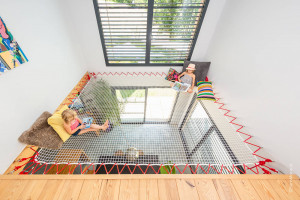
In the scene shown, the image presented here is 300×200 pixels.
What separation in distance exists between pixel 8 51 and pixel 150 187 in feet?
6.45

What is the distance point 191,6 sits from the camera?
2129mm

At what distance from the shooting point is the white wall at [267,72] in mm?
1167

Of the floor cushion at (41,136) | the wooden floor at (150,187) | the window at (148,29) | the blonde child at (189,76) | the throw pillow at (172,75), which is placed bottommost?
the wooden floor at (150,187)

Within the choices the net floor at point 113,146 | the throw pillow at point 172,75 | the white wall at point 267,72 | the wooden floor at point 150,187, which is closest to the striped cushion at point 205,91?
Result: the white wall at point 267,72

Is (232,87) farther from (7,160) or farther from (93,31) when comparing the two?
(7,160)

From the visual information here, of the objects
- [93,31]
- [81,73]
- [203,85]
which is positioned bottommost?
[203,85]

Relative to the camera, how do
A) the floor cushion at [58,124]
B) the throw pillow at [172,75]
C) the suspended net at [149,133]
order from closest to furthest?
the floor cushion at [58,124], the suspended net at [149,133], the throw pillow at [172,75]

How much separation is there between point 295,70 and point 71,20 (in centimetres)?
322

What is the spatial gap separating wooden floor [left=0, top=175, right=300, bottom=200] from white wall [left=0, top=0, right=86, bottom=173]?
477mm

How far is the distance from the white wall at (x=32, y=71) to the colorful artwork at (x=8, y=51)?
60 mm

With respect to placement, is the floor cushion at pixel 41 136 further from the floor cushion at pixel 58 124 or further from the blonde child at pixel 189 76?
the blonde child at pixel 189 76

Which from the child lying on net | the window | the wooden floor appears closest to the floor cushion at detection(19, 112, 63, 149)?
the child lying on net

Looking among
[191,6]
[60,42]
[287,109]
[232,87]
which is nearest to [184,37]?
[191,6]

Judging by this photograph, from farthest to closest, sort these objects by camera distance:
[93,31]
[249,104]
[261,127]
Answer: [93,31], [249,104], [261,127]
